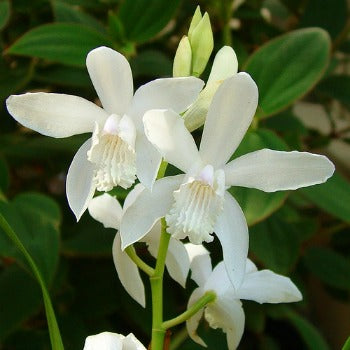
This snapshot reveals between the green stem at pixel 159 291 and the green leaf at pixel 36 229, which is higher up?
the green stem at pixel 159 291

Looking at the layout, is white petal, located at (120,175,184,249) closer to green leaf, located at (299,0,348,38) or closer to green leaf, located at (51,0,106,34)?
green leaf, located at (51,0,106,34)

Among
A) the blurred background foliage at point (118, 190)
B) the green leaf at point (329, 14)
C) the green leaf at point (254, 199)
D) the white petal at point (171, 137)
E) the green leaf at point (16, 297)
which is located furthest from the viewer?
the green leaf at point (329, 14)

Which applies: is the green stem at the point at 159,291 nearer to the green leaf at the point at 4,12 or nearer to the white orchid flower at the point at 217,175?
the white orchid flower at the point at 217,175

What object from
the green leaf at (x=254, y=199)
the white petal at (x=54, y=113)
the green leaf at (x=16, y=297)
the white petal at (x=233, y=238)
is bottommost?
the green leaf at (x=16, y=297)

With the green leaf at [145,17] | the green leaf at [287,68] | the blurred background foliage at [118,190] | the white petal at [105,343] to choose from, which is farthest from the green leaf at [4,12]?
A: the white petal at [105,343]

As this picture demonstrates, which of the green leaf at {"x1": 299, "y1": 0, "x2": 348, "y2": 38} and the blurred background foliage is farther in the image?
the green leaf at {"x1": 299, "y1": 0, "x2": 348, "y2": 38}

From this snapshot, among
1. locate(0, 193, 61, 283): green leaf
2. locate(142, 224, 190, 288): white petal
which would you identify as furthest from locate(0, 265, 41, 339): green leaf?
locate(142, 224, 190, 288): white petal

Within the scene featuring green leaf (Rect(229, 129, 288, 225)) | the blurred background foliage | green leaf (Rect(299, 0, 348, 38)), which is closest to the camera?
green leaf (Rect(229, 129, 288, 225))
